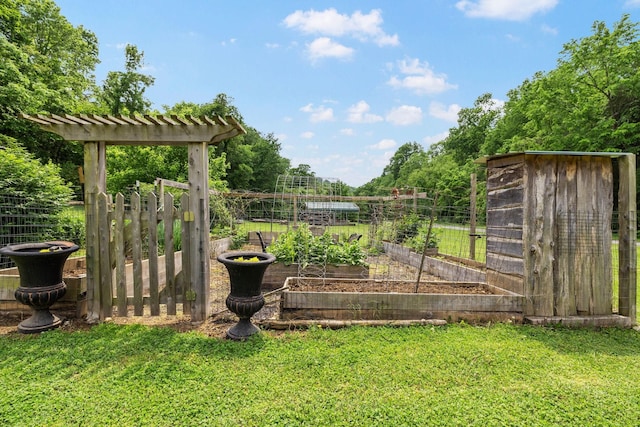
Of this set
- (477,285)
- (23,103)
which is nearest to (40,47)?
(23,103)

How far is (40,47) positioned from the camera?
17.6m

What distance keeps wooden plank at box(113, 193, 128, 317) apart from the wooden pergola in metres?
0.19

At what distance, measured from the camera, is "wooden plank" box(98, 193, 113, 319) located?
3391 mm

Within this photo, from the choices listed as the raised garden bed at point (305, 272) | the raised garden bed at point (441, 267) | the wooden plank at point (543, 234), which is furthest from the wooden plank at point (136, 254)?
the raised garden bed at point (441, 267)

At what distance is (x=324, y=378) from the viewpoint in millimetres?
2309

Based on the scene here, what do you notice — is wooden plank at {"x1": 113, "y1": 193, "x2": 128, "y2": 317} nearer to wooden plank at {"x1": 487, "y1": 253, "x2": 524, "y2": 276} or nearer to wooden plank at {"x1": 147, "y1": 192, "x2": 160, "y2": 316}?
wooden plank at {"x1": 147, "y1": 192, "x2": 160, "y2": 316}

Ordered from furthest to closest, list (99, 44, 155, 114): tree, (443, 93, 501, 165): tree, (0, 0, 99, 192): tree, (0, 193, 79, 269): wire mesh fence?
(443, 93, 501, 165): tree < (99, 44, 155, 114): tree < (0, 0, 99, 192): tree < (0, 193, 79, 269): wire mesh fence

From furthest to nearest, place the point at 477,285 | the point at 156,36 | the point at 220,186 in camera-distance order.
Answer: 1. the point at 220,186
2. the point at 156,36
3. the point at 477,285

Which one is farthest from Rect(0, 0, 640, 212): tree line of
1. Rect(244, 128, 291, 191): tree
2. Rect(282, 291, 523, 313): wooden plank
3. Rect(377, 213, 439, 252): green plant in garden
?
Rect(244, 128, 291, 191): tree

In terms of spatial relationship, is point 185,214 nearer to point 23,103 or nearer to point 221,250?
point 221,250

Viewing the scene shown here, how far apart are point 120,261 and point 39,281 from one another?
0.71m

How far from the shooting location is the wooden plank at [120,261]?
336cm

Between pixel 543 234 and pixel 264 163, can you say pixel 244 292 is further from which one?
pixel 264 163

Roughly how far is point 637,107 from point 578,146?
10.7ft
